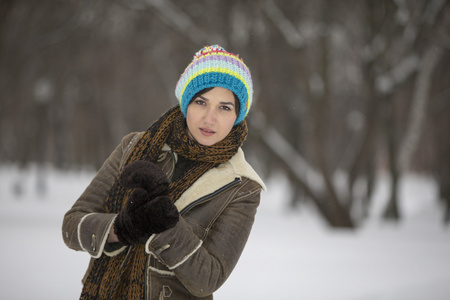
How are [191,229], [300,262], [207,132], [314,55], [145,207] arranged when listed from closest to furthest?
[145,207]
[191,229]
[207,132]
[300,262]
[314,55]

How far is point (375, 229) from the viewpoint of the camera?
411 inches

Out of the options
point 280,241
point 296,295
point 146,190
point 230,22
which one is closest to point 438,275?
point 296,295

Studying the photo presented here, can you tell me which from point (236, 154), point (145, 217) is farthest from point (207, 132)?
point (145, 217)

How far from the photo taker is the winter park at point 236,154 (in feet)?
6.25

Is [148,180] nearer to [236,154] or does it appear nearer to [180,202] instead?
[180,202]

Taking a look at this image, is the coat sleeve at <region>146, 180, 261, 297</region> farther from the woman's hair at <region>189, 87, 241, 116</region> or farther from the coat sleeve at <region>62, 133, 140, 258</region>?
the woman's hair at <region>189, 87, 241, 116</region>

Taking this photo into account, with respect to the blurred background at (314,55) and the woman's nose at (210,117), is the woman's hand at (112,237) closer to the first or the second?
the woman's nose at (210,117)

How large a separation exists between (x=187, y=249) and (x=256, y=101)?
31.8 ft

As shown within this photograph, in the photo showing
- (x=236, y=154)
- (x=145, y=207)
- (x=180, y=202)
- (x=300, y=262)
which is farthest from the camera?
(x=300, y=262)

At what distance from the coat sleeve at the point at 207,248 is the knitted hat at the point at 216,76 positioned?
484mm

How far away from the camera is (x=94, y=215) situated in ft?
6.04

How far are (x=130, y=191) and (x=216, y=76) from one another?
2.08 ft

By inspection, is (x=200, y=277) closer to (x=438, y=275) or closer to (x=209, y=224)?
(x=209, y=224)

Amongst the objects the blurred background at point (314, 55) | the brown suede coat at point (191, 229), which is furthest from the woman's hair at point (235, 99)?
the blurred background at point (314, 55)
